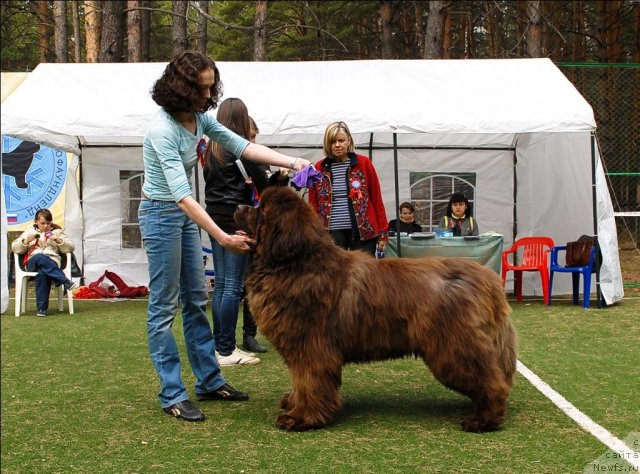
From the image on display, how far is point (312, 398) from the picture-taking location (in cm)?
415

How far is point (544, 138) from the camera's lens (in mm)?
10836

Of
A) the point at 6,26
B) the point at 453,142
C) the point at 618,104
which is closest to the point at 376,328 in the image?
the point at 453,142

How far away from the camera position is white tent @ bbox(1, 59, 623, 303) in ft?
29.4

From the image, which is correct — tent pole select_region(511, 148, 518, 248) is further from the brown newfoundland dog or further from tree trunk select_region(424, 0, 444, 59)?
the brown newfoundland dog

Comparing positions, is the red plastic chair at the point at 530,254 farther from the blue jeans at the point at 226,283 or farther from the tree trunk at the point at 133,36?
the tree trunk at the point at 133,36

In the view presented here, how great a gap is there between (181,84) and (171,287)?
1.19m

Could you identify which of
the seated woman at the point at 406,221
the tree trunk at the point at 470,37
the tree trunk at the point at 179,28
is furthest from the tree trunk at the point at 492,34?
the seated woman at the point at 406,221

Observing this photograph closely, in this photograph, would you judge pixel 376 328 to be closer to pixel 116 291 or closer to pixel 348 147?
pixel 348 147

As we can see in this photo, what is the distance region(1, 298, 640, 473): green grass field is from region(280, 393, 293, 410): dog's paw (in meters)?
0.09

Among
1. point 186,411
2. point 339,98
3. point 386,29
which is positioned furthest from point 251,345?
point 386,29

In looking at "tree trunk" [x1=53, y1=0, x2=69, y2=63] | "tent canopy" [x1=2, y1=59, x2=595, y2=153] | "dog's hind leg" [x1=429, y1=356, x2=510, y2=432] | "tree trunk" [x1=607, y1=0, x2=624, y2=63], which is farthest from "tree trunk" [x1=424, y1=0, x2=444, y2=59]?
"dog's hind leg" [x1=429, y1=356, x2=510, y2=432]

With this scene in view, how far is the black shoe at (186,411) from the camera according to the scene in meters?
4.43

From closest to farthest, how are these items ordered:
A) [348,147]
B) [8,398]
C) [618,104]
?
[8,398] < [348,147] < [618,104]

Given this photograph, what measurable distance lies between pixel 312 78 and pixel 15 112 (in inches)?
148
